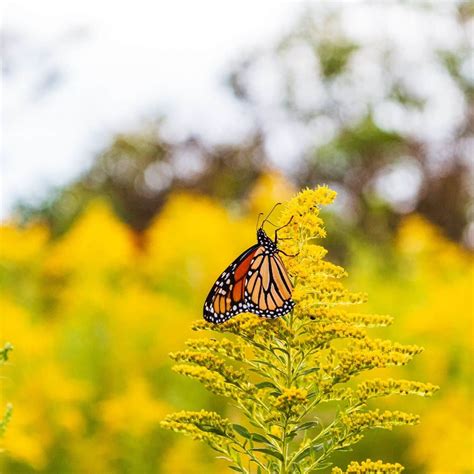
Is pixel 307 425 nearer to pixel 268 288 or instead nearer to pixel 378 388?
pixel 378 388

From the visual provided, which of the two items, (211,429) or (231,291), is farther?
(231,291)

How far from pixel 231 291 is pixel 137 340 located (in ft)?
20.0

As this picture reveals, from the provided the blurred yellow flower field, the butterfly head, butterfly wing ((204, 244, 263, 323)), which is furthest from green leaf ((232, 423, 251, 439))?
the blurred yellow flower field

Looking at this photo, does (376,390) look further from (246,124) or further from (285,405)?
(246,124)

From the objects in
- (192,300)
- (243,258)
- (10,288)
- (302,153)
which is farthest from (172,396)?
(302,153)

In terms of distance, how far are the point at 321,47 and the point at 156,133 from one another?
4.06 metres

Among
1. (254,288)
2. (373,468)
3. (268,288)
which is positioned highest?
(254,288)

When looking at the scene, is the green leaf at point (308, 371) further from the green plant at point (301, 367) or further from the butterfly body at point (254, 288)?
the butterfly body at point (254, 288)

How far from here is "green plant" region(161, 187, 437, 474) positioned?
2369 millimetres

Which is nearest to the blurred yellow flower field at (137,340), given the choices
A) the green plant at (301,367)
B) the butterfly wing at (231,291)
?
the butterfly wing at (231,291)

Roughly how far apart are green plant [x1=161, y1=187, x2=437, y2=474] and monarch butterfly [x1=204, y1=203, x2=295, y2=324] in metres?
0.07

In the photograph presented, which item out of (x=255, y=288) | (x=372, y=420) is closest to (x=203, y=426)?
(x=372, y=420)

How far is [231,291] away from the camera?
3.07m

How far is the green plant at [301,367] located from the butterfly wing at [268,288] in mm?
43
